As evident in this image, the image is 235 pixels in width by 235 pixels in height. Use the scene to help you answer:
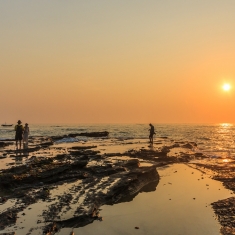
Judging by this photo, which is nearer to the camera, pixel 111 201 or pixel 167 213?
pixel 167 213

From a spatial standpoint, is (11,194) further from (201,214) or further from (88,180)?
(201,214)

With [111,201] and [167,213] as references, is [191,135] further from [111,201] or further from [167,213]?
[167,213]

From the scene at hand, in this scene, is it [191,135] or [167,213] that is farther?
[191,135]

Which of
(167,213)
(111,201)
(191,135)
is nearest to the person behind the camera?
(167,213)

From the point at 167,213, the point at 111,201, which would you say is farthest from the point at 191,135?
the point at 167,213

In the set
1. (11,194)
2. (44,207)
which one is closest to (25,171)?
(11,194)

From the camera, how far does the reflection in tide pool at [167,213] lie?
8.19m

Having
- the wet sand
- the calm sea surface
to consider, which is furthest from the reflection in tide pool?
the calm sea surface

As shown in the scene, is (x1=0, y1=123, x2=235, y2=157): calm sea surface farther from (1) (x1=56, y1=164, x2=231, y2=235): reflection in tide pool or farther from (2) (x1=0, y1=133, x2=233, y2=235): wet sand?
(1) (x1=56, y1=164, x2=231, y2=235): reflection in tide pool

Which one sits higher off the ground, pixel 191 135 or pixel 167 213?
pixel 167 213

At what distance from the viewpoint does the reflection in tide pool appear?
8.19 m

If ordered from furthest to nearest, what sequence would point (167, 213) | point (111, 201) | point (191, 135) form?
1. point (191, 135)
2. point (111, 201)
3. point (167, 213)

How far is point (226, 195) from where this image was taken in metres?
12.4

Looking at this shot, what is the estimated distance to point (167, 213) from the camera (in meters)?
9.70
